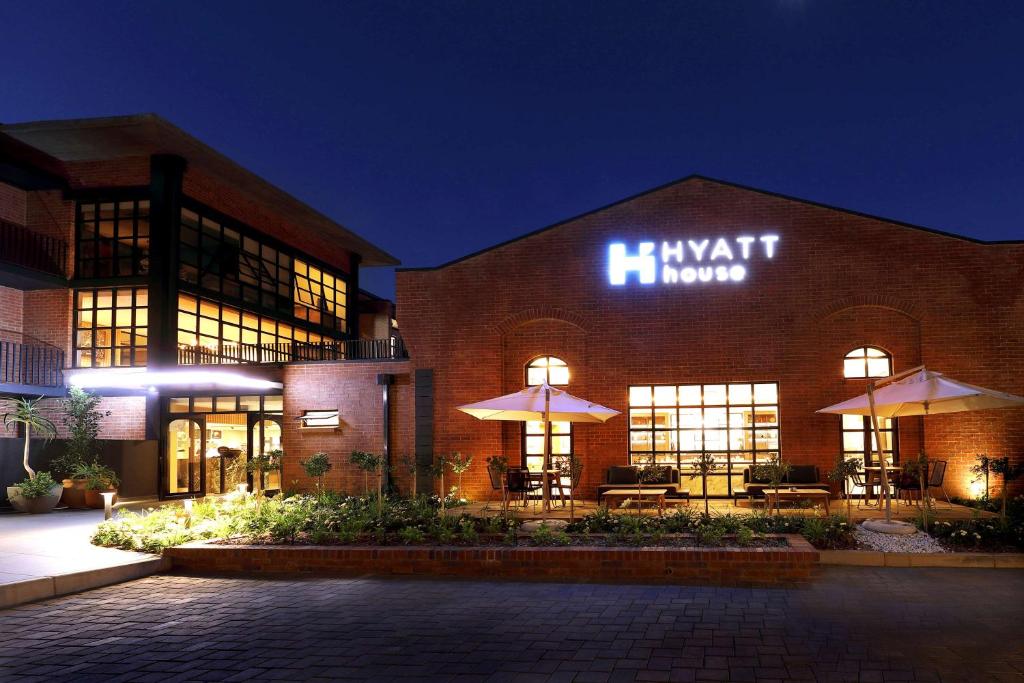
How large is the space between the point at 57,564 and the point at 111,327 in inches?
513

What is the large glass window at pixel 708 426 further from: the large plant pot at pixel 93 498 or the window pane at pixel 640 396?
the large plant pot at pixel 93 498

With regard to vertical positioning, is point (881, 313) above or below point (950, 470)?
above

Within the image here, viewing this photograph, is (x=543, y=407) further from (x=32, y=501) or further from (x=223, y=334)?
(x=223, y=334)

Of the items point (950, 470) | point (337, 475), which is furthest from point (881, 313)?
point (337, 475)

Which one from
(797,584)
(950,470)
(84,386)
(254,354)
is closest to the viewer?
(797,584)

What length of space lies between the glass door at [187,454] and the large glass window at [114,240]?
4081mm

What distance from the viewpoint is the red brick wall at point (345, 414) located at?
16703 millimetres

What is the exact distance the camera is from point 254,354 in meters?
24.3

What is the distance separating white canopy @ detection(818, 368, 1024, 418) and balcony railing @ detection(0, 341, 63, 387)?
61.7 feet

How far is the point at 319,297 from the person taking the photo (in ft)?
97.9

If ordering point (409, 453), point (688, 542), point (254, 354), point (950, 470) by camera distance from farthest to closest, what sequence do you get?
point (254, 354)
point (409, 453)
point (950, 470)
point (688, 542)

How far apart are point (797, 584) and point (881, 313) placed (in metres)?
8.80

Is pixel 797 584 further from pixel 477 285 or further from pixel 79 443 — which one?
pixel 79 443

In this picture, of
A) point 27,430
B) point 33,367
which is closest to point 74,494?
point 27,430
